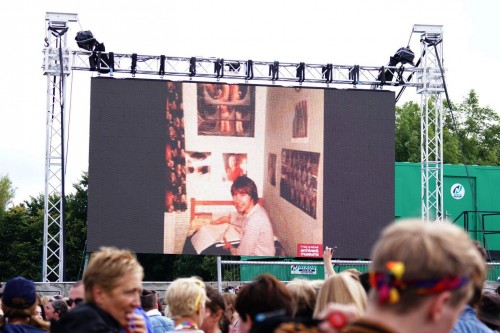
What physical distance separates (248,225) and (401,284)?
1845 centimetres

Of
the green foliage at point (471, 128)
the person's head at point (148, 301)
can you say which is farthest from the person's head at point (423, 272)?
the green foliage at point (471, 128)

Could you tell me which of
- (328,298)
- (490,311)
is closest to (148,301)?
(490,311)

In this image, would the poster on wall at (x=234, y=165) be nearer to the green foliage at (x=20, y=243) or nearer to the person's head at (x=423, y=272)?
the person's head at (x=423, y=272)

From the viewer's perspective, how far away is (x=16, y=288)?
193 inches

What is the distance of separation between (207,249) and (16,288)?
15.5 m

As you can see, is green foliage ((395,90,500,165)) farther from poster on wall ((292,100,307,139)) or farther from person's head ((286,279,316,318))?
person's head ((286,279,316,318))

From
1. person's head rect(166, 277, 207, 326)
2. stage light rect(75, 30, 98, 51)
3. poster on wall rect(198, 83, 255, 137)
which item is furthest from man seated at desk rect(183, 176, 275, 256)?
person's head rect(166, 277, 207, 326)

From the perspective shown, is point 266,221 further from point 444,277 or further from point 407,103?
point 407,103

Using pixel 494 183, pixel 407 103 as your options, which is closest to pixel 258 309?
pixel 494 183

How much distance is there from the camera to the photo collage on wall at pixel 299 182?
2088cm

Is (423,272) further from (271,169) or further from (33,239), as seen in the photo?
(33,239)

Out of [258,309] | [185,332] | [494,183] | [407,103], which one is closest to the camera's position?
[258,309]

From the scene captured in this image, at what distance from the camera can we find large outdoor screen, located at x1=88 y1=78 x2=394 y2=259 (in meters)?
20.1

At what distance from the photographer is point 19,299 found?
194 inches
